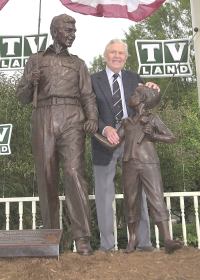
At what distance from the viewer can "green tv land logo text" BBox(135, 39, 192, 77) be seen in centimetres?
628

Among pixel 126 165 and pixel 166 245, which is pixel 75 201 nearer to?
pixel 126 165

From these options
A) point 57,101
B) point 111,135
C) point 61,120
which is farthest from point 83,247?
point 57,101

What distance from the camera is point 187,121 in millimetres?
8672

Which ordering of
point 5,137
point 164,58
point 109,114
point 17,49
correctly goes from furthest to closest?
1. point 17,49
2. point 5,137
3. point 164,58
4. point 109,114

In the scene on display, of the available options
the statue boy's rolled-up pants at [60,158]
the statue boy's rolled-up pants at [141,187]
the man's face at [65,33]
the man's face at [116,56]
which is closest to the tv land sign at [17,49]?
the man's face at [116,56]

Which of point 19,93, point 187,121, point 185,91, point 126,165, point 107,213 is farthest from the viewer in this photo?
point 185,91

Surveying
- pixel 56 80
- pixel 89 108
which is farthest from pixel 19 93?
pixel 89 108

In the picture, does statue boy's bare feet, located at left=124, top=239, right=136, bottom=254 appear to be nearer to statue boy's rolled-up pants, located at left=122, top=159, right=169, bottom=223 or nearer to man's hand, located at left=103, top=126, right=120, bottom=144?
statue boy's rolled-up pants, located at left=122, top=159, right=169, bottom=223

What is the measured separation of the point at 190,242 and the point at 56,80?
5163 millimetres

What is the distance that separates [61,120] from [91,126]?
0.28 metres

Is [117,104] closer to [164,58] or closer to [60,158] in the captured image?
[60,158]

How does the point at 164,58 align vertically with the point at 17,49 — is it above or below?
below

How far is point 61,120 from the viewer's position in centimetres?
393

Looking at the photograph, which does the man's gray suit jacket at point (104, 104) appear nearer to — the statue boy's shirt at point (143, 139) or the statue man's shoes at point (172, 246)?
the statue boy's shirt at point (143, 139)
